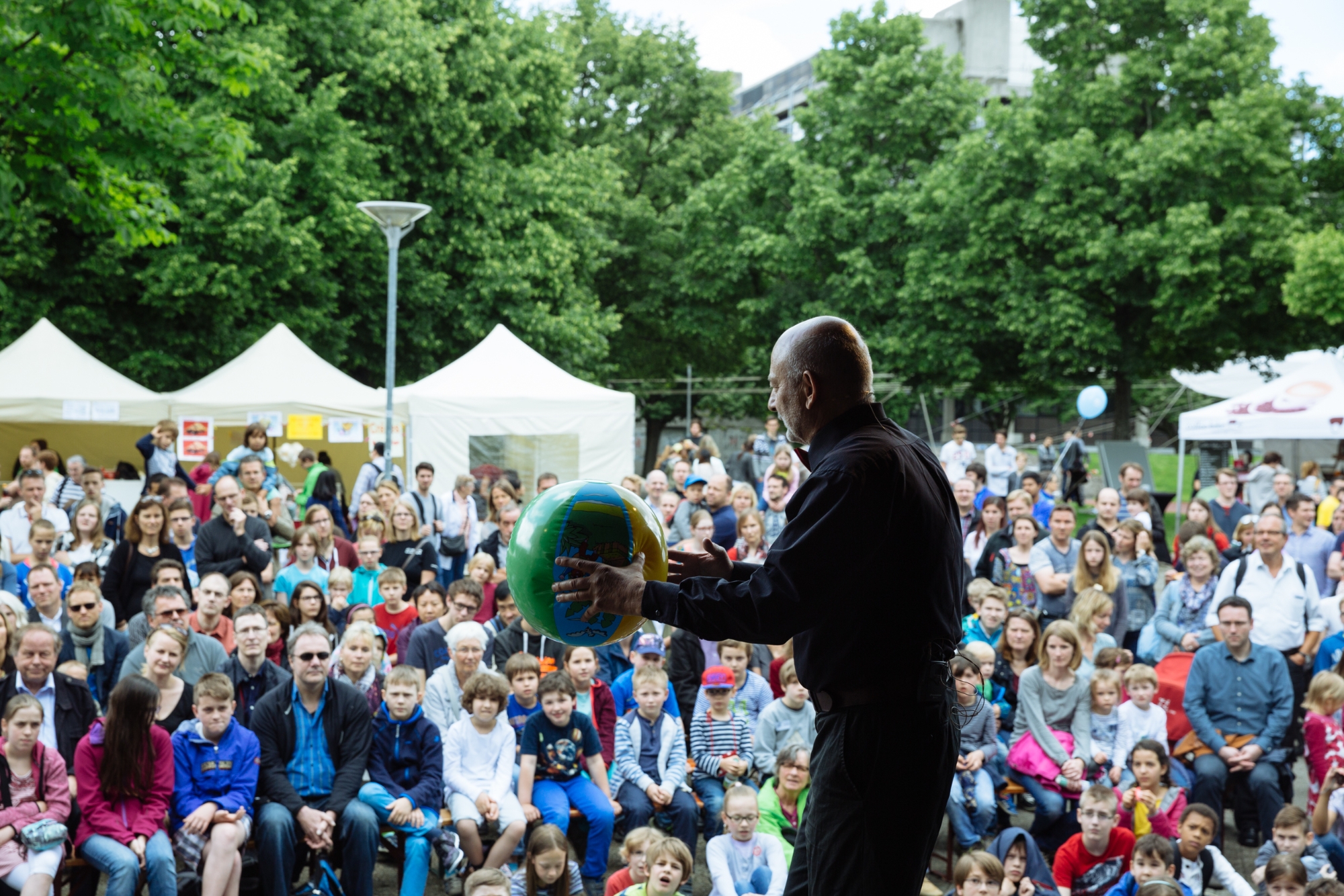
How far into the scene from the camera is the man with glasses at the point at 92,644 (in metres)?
7.41

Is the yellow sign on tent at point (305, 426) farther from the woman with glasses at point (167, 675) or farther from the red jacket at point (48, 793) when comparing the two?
the red jacket at point (48, 793)

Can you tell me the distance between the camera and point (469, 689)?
7.04 m

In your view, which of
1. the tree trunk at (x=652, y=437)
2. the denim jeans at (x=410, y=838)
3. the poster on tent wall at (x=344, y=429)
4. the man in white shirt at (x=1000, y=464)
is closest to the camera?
the denim jeans at (x=410, y=838)

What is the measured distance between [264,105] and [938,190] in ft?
45.2

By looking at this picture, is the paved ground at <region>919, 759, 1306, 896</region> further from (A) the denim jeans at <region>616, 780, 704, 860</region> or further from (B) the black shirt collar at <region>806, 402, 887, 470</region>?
(B) the black shirt collar at <region>806, 402, 887, 470</region>

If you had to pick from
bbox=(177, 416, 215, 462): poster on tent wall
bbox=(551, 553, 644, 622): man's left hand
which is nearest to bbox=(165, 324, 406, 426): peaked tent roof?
bbox=(177, 416, 215, 462): poster on tent wall

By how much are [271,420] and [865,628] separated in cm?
1412

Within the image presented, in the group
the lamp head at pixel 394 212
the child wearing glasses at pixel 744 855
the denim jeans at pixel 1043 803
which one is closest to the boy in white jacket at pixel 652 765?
the child wearing glasses at pixel 744 855

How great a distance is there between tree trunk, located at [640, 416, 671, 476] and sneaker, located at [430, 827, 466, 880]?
26.4m

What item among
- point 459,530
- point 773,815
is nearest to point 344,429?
point 459,530

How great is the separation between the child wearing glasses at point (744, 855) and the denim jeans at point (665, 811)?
57 centimetres

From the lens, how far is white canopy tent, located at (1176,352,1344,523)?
16.1m

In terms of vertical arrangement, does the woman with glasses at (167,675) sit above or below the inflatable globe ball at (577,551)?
below

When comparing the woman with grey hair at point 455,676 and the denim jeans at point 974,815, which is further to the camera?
the woman with grey hair at point 455,676
